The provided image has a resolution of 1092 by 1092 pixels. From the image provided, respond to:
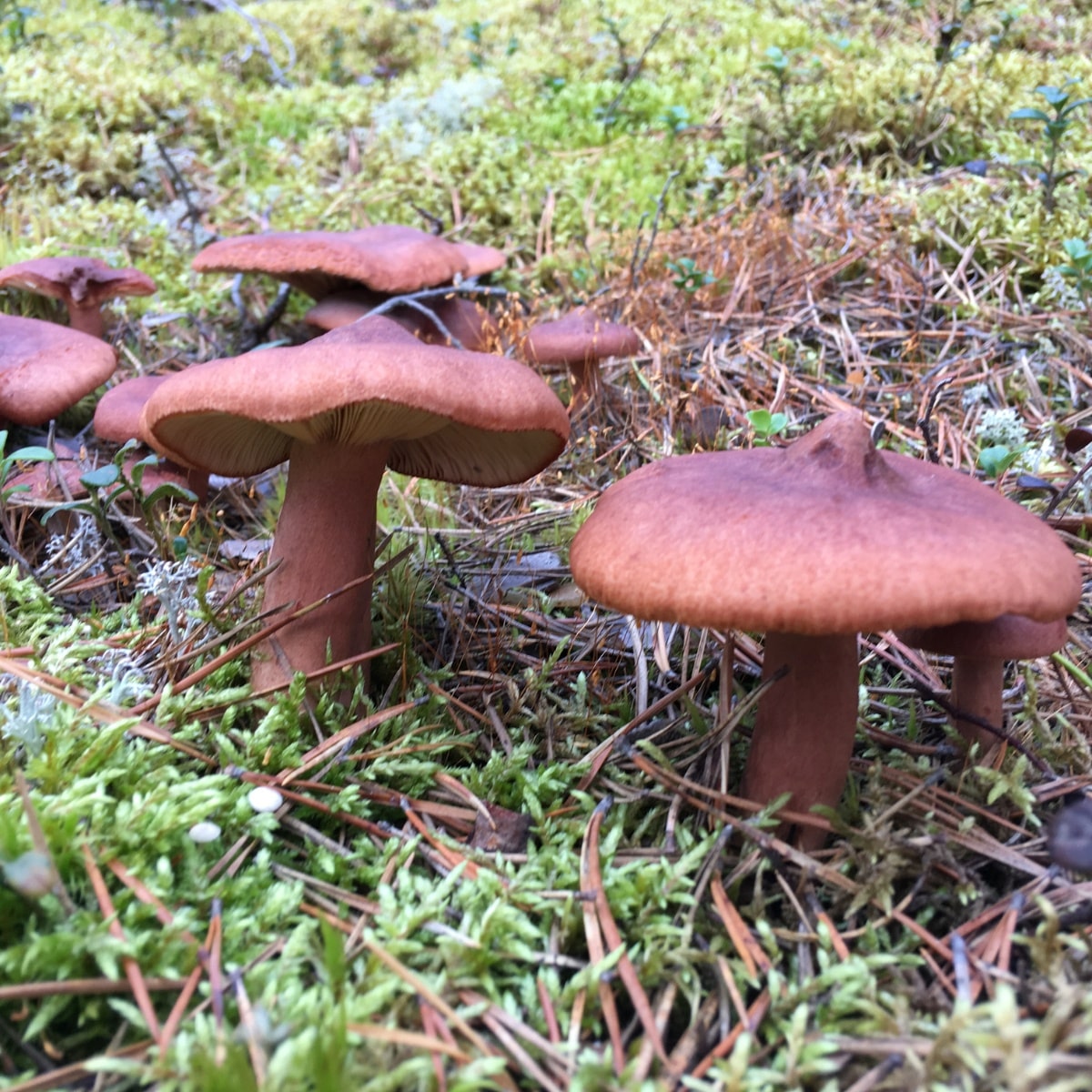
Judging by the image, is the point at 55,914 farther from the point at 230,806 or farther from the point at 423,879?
the point at 423,879

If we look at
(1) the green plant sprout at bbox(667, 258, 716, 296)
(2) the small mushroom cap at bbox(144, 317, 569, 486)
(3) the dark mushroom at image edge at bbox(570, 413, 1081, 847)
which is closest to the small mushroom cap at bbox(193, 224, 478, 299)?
(1) the green plant sprout at bbox(667, 258, 716, 296)

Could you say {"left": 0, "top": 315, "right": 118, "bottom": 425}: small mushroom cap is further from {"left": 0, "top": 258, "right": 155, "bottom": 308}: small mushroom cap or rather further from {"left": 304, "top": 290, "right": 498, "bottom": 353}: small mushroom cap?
{"left": 304, "top": 290, "right": 498, "bottom": 353}: small mushroom cap

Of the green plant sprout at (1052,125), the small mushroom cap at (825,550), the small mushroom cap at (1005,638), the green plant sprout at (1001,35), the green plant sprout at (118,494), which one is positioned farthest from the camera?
the green plant sprout at (1001,35)

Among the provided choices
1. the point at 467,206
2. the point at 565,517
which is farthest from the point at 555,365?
the point at 467,206

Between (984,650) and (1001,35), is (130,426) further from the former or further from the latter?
(1001,35)

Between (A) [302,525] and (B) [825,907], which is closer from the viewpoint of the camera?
(B) [825,907]

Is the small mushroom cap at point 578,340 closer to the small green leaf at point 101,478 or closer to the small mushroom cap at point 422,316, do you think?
the small mushroom cap at point 422,316

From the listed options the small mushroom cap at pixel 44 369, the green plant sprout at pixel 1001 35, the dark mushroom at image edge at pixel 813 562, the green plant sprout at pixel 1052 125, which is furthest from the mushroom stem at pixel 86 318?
the green plant sprout at pixel 1001 35
